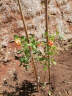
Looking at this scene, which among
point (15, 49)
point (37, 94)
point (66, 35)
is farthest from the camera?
point (66, 35)

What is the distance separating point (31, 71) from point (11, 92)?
50cm

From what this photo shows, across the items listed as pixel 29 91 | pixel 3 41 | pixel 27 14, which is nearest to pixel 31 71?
pixel 29 91

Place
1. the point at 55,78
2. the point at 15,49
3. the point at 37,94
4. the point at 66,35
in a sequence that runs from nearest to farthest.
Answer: the point at 37,94, the point at 55,78, the point at 15,49, the point at 66,35

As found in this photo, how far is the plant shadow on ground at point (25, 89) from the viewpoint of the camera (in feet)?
8.71

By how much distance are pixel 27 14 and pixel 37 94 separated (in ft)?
4.91

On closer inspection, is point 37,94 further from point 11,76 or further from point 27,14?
point 27,14

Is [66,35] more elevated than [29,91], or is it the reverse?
[66,35]

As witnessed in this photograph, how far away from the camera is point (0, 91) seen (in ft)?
8.90

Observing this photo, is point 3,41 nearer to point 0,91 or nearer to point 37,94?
point 0,91

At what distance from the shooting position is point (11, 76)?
9.60ft

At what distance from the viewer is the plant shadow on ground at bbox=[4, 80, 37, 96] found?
2.65 metres

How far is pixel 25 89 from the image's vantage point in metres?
2.71

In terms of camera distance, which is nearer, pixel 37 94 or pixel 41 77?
pixel 37 94

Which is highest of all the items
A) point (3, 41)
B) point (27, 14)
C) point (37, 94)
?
point (27, 14)
